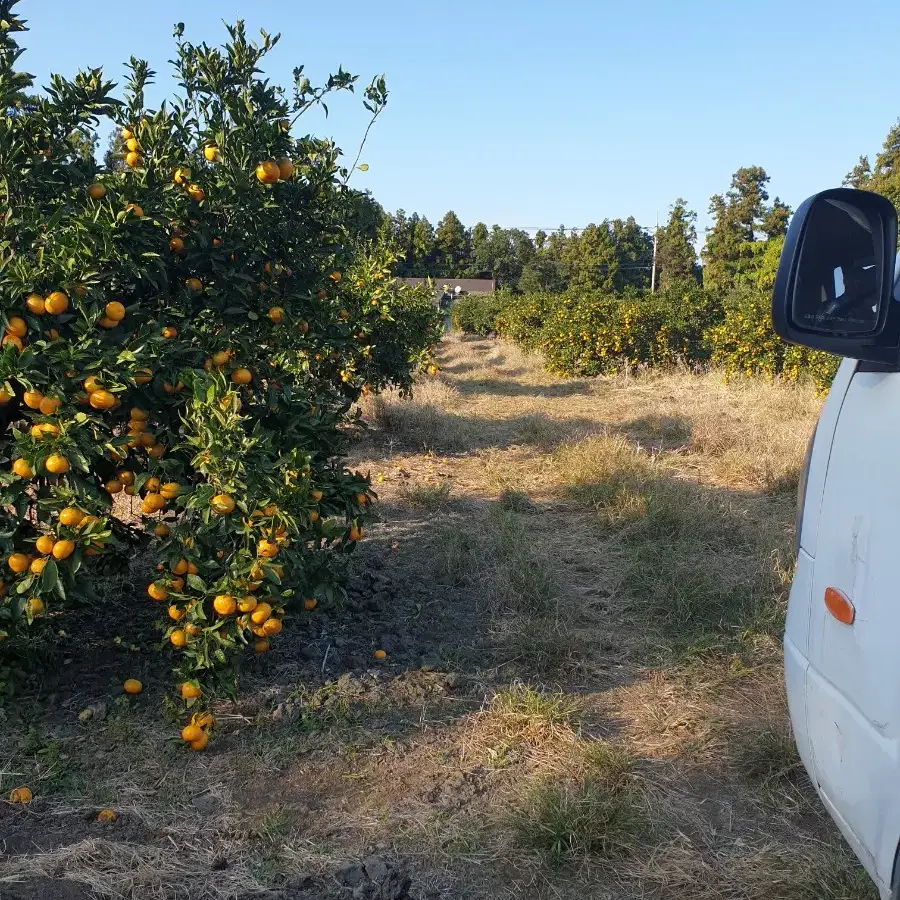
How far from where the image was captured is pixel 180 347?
10.3 ft

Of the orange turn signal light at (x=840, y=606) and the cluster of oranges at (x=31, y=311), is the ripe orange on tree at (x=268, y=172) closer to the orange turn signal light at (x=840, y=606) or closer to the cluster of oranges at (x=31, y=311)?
the cluster of oranges at (x=31, y=311)

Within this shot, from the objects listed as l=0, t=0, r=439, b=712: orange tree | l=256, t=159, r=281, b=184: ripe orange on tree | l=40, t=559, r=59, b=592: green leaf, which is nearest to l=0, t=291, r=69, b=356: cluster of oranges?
l=0, t=0, r=439, b=712: orange tree

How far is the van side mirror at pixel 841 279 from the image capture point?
170 centimetres

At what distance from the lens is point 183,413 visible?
3.15 m

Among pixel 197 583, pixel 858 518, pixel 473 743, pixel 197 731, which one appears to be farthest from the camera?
pixel 473 743

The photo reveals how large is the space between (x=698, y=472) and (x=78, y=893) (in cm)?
653

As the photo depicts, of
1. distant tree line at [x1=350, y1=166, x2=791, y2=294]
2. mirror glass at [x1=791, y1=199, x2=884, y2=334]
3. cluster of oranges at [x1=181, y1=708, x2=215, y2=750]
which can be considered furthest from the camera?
distant tree line at [x1=350, y1=166, x2=791, y2=294]

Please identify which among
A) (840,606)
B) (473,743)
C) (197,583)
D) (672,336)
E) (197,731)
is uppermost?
(672,336)

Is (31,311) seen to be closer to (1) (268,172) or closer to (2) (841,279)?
(1) (268,172)

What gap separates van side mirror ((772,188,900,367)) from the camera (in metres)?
1.70

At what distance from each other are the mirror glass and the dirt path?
5.64 ft

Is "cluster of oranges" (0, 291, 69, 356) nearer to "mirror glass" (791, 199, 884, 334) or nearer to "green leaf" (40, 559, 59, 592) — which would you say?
"green leaf" (40, 559, 59, 592)

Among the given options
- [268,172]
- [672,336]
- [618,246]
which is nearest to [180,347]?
[268,172]

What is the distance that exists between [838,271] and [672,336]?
14.4m
